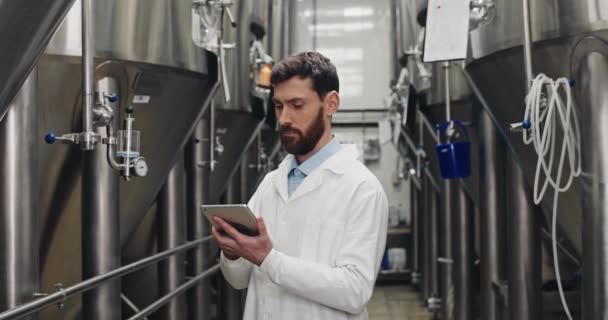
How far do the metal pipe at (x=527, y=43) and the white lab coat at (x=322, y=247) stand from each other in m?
0.71

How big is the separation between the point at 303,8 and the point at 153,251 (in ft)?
14.6

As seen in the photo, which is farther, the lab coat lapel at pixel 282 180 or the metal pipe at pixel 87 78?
the metal pipe at pixel 87 78

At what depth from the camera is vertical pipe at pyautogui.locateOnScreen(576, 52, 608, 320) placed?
1.70 meters

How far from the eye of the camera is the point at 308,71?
4.40 feet

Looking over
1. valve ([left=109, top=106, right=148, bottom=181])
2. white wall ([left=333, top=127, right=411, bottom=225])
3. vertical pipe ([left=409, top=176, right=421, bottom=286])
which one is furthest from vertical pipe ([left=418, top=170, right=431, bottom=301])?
valve ([left=109, top=106, right=148, bottom=181])

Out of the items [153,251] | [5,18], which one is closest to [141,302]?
[153,251]

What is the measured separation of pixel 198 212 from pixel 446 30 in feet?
5.35

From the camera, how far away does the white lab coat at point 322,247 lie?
1254 mm

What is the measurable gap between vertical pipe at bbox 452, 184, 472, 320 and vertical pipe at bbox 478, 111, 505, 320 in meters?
0.57

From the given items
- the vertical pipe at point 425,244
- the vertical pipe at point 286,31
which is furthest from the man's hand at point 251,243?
Answer: the vertical pipe at point 425,244

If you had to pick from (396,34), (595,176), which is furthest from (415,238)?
(595,176)

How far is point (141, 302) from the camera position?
11.3 ft

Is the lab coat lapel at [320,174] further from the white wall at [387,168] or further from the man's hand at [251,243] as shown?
the white wall at [387,168]

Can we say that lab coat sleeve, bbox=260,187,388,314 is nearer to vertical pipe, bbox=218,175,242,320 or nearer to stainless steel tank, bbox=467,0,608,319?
stainless steel tank, bbox=467,0,608,319
